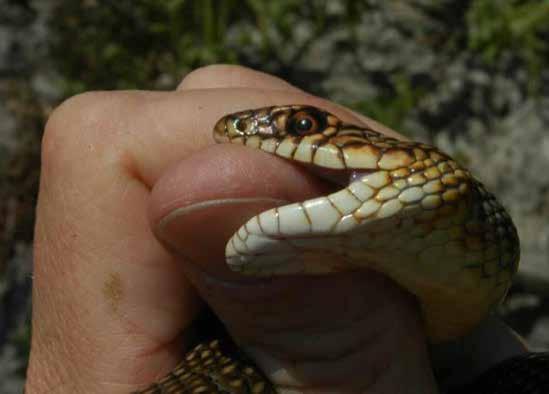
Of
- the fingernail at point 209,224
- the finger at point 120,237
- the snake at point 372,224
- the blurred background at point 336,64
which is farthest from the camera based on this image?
the blurred background at point 336,64

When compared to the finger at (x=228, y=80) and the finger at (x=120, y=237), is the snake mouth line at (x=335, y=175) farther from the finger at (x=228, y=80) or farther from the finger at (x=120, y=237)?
the finger at (x=228, y=80)

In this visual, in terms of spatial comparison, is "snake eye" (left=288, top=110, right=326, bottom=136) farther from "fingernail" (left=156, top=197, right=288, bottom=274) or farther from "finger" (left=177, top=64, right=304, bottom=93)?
"finger" (left=177, top=64, right=304, bottom=93)

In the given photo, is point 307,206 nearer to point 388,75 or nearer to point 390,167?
point 390,167

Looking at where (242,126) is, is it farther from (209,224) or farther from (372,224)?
(372,224)

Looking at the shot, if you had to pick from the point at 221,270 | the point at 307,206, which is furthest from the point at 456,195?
the point at 221,270

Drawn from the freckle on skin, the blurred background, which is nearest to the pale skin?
the freckle on skin

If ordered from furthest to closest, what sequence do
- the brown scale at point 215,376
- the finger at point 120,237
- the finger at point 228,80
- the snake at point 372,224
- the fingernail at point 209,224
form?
1. the finger at point 228,80
2. the finger at point 120,237
3. the brown scale at point 215,376
4. the fingernail at point 209,224
5. the snake at point 372,224

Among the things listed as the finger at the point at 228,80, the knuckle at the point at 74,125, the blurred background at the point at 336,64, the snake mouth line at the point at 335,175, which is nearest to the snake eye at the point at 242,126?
the snake mouth line at the point at 335,175
